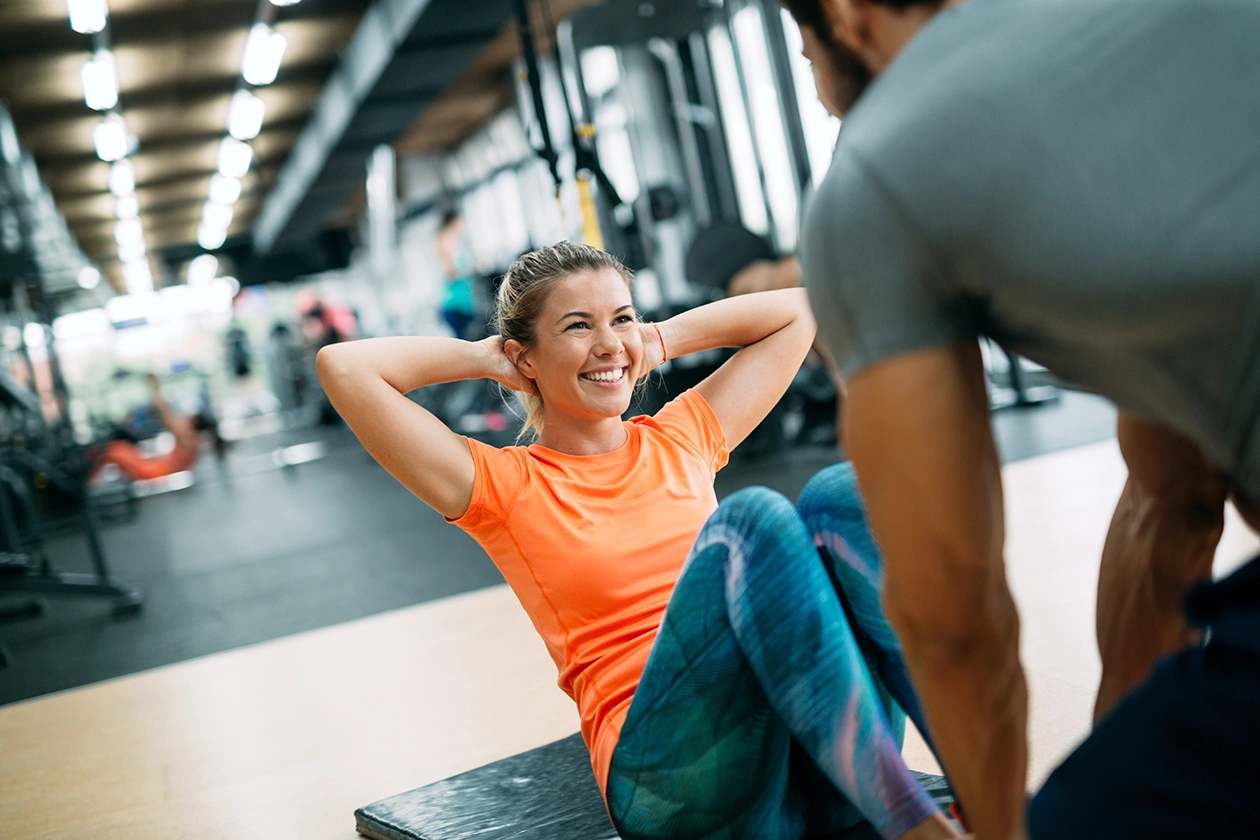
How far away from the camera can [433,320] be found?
1064cm

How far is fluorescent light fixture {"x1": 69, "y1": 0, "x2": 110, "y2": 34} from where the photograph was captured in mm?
6863

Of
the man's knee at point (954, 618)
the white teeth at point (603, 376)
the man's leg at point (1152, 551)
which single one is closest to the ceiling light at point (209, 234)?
the white teeth at point (603, 376)

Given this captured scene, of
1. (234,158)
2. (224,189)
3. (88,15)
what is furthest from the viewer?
(224,189)

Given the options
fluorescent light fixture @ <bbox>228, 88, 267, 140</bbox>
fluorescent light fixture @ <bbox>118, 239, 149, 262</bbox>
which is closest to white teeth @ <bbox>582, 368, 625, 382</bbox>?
fluorescent light fixture @ <bbox>228, 88, 267, 140</bbox>

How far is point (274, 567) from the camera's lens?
467cm

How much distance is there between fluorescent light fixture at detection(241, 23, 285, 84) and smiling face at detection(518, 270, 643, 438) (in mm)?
7506

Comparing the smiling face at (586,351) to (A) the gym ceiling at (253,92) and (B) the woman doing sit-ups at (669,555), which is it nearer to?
(B) the woman doing sit-ups at (669,555)

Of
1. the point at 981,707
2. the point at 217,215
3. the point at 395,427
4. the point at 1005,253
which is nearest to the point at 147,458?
the point at 217,215

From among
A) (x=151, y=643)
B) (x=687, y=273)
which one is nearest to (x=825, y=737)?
(x=151, y=643)

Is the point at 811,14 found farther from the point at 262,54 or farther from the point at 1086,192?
the point at 262,54

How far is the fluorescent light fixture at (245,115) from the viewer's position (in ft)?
32.5

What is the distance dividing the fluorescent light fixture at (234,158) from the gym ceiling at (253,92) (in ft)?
0.36

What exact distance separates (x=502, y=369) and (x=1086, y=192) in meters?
1.07

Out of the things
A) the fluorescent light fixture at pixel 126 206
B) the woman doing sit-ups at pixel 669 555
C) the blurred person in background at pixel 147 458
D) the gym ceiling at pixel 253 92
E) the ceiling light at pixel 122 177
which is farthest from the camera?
the fluorescent light fixture at pixel 126 206
